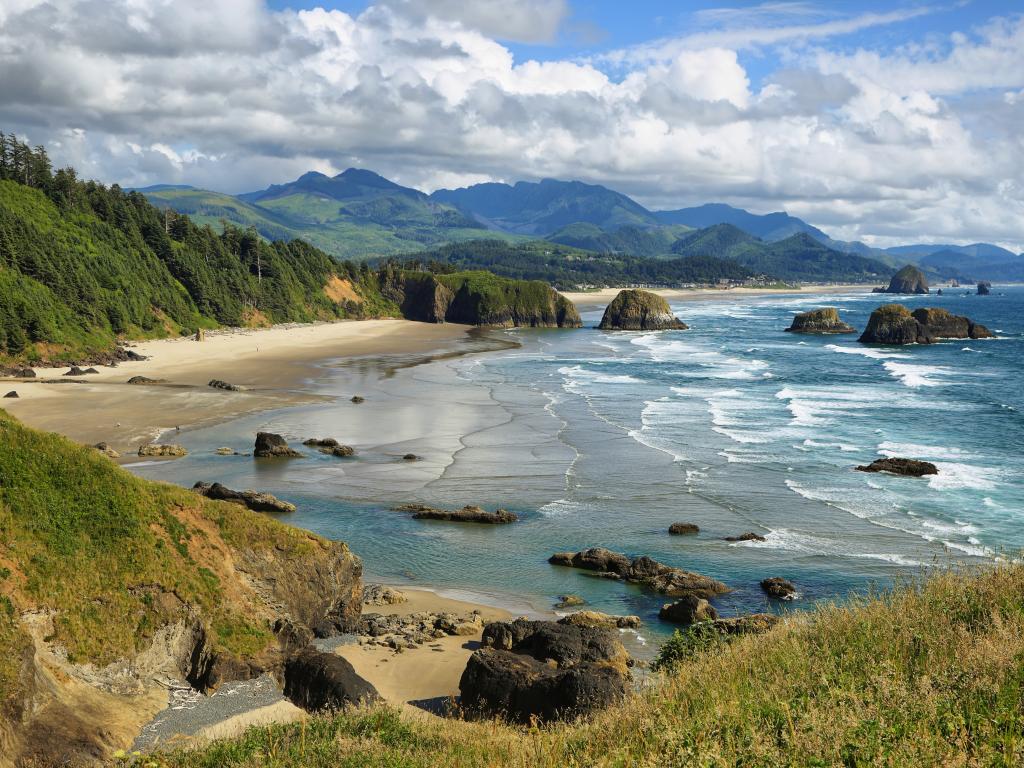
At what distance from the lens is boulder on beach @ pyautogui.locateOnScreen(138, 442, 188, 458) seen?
4662cm

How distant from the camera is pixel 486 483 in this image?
42.3m

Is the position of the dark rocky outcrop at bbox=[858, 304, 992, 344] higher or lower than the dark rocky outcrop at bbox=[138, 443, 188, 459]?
higher

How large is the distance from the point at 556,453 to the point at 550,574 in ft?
62.6

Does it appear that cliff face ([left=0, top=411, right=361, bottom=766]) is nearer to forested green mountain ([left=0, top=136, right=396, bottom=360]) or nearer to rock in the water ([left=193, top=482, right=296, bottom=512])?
rock in the water ([left=193, top=482, right=296, bottom=512])

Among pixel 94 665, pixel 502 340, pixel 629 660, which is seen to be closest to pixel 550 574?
pixel 629 660

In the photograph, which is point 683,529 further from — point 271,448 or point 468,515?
point 271,448

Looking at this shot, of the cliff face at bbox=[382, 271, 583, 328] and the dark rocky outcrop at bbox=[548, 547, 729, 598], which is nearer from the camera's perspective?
the dark rocky outcrop at bbox=[548, 547, 729, 598]

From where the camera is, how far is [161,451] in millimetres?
46875

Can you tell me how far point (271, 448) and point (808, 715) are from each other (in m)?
41.0

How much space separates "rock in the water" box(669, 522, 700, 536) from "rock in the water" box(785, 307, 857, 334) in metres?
112

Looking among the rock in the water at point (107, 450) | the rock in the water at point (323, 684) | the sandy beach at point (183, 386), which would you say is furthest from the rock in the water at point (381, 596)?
the sandy beach at point (183, 386)

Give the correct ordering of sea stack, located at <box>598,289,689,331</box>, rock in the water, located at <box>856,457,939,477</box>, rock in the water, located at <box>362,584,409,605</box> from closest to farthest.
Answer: rock in the water, located at <box>362,584,409,605</box>, rock in the water, located at <box>856,457,939,477</box>, sea stack, located at <box>598,289,689,331</box>

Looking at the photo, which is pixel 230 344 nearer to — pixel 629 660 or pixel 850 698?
pixel 629 660

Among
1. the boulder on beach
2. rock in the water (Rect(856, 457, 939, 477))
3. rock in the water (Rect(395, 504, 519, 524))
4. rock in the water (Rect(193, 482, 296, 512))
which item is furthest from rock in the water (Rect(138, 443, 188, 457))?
rock in the water (Rect(856, 457, 939, 477))
